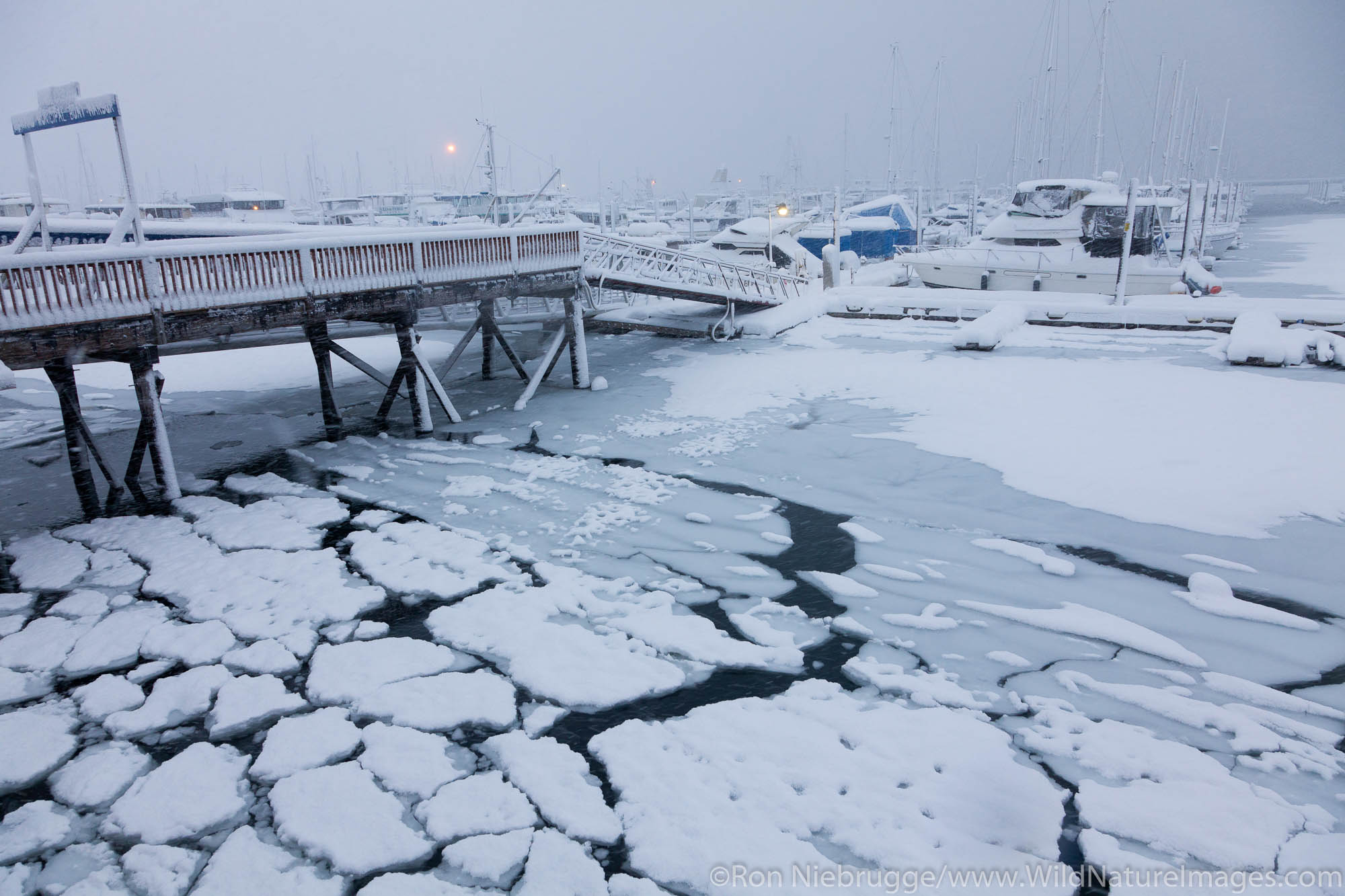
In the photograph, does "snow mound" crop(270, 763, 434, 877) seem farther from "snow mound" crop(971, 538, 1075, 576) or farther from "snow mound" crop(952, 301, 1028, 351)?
"snow mound" crop(952, 301, 1028, 351)

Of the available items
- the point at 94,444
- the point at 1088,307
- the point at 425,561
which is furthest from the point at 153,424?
the point at 1088,307

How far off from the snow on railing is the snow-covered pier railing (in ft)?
8.92

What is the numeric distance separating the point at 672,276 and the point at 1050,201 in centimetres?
1997

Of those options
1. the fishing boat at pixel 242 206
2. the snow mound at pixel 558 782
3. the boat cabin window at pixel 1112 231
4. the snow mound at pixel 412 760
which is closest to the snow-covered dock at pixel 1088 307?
the boat cabin window at pixel 1112 231

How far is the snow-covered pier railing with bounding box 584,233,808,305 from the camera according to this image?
19.7 meters

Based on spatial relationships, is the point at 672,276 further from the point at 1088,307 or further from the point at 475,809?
the point at 475,809

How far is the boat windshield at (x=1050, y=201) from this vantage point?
33.0m

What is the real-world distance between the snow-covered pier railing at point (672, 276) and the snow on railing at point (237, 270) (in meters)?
2.72

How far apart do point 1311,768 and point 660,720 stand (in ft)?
16.4

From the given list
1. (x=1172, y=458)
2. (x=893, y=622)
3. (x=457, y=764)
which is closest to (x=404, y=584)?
(x=457, y=764)

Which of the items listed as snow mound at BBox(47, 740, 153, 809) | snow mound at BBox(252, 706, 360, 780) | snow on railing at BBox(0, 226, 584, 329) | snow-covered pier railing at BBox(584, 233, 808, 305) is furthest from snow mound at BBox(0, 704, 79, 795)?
snow-covered pier railing at BBox(584, 233, 808, 305)

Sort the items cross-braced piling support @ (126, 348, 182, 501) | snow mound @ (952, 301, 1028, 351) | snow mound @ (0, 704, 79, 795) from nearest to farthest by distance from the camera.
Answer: snow mound @ (0, 704, 79, 795), cross-braced piling support @ (126, 348, 182, 501), snow mound @ (952, 301, 1028, 351)

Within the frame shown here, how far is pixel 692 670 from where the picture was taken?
756 cm

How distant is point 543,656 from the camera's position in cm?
782
